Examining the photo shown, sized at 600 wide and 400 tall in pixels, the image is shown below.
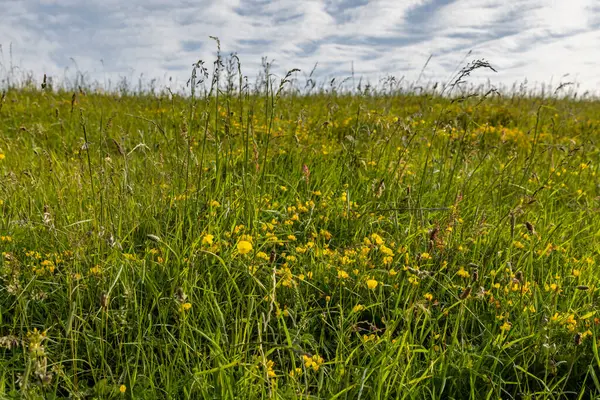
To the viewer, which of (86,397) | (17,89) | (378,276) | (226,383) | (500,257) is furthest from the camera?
(17,89)

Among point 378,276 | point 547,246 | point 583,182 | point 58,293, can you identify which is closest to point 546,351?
point 378,276

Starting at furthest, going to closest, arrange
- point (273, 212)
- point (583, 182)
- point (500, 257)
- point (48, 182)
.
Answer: point (583, 182) < point (48, 182) < point (273, 212) < point (500, 257)

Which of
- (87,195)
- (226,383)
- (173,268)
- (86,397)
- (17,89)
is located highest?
(17,89)

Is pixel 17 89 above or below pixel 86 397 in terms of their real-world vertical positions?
above

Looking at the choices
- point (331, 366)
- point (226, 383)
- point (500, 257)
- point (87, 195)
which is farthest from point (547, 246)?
point (87, 195)

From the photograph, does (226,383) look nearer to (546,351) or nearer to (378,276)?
(378,276)

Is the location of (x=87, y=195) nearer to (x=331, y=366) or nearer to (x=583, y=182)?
(x=331, y=366)

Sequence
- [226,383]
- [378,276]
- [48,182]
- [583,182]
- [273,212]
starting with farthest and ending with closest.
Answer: [583,182] < [48,182] < [273,212] < [378,276] < [226,383]

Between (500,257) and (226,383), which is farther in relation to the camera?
(500,257)

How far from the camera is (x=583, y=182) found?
15.1 ft

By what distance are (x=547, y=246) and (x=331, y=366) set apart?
1.54 meters

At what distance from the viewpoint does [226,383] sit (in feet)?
5.52

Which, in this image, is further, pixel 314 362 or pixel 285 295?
pixel 285 295

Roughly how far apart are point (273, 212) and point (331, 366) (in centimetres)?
127
